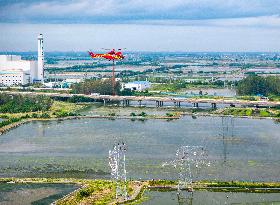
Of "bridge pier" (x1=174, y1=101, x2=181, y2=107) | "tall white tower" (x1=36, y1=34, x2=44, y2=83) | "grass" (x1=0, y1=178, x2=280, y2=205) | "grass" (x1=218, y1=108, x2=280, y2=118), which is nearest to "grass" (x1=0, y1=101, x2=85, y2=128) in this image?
"bridge pier" (x1=174, y1=101, x2=181, y2=107)

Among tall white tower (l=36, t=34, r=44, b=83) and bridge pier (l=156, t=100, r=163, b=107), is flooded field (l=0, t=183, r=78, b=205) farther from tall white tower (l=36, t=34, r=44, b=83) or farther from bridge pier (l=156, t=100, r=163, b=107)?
tall white tower (l=36, t=34, r=44, b=83)

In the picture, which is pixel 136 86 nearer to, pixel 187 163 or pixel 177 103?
pixel 177 103

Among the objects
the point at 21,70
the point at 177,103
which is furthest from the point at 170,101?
the point at 21,70

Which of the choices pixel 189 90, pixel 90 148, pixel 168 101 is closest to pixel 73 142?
pixel 90 148

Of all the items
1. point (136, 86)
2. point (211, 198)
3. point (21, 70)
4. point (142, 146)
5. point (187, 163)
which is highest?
point (21, 70)

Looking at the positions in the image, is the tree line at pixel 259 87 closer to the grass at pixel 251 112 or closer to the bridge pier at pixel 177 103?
the bridge pier at pixel 177 103

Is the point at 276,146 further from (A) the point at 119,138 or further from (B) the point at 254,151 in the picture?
(A) the point at 119,138
